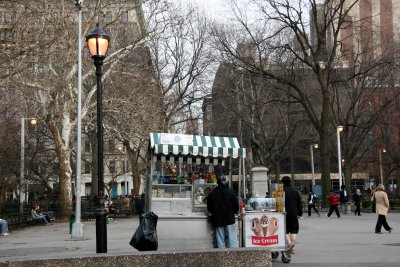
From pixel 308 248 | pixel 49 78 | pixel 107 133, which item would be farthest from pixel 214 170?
pixel 107 133

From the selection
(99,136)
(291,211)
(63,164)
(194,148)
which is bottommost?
(291,211)

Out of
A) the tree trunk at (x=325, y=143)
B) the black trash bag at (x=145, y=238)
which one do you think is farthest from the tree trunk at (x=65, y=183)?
the black trash bag at (x=145, y=238)

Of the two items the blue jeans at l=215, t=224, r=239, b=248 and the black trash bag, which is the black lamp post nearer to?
the black trash bag

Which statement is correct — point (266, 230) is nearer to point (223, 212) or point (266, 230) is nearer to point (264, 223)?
point (264, 223)

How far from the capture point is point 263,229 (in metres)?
12.5

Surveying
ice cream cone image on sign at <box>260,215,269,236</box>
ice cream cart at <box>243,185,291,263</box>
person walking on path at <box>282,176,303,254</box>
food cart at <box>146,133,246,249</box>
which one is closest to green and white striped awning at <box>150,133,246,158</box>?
food cart at <box>146,133,246,249</box>

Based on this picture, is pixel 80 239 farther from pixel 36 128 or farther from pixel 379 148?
pixel 379 148

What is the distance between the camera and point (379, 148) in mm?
57312

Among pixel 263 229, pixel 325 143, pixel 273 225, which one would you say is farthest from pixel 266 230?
pixel 325 143

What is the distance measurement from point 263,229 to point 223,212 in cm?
113

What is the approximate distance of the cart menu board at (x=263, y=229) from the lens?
12.5m

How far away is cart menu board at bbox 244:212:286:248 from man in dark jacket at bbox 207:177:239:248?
0.45 metres

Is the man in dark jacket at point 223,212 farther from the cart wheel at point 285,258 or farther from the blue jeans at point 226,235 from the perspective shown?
the cart wheel at point 285,258

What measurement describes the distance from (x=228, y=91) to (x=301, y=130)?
1379 centimetres
